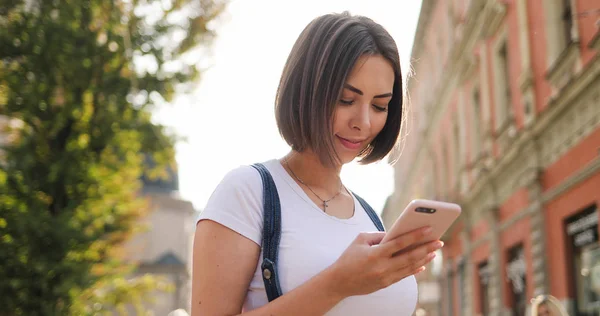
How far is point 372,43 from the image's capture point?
176 centimetres

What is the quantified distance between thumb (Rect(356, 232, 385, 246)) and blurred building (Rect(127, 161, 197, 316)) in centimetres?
4400

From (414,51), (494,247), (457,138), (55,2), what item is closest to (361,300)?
(55,2)

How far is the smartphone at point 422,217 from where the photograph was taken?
1.42 metres

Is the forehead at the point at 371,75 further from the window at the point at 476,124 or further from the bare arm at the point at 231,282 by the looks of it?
the window at the point at 476,124

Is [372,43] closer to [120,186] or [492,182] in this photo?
[120,186]

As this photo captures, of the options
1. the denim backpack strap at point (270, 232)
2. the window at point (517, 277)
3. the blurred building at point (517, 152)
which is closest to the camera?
the denim backpack strap at point (270, 232)

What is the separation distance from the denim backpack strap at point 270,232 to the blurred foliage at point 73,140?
932 centimetres

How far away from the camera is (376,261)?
144 centimetres

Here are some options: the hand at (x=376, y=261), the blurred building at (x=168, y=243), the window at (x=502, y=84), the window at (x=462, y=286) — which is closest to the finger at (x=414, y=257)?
the hand at (x=376, y=261)

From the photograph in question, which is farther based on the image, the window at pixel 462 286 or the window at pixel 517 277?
the window at pixel 462 286

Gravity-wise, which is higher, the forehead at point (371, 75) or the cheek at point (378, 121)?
the forehead at point (371, 75)

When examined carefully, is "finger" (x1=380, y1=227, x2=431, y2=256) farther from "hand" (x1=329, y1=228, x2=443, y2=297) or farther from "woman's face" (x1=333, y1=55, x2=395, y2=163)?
"woman's face" (x1=333, y1=55, x2=395, y2=163)

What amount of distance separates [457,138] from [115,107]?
13.7 m

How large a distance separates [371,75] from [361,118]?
0.10m
